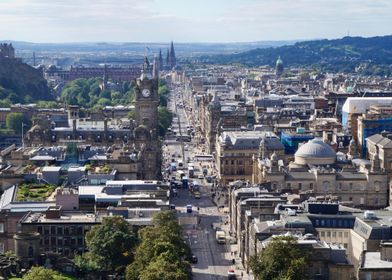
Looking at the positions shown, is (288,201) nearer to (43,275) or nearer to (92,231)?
(92,231)

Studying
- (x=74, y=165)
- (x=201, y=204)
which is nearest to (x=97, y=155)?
(x=74, y=165)

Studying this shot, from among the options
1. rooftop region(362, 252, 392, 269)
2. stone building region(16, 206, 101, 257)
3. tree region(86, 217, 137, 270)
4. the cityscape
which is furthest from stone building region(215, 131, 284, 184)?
rooftop region(362, 252, 392, 269)

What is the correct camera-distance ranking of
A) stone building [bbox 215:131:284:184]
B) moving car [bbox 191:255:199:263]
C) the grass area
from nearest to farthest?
moving car [bbox 191:255:199:263] < the grass area < stone building [bbox 215:131:284:184]

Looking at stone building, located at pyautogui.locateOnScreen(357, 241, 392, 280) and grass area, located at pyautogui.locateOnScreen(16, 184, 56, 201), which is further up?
stone building, located at pyautogui.locateOnScreen(357, 241, 392, 280)

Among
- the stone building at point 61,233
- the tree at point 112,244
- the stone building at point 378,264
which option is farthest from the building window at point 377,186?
the tree at point 112,244

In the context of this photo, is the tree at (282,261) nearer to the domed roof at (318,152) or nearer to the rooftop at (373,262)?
the rooftop at (373,262)

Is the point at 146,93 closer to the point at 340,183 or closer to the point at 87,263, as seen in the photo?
the point at 340,183

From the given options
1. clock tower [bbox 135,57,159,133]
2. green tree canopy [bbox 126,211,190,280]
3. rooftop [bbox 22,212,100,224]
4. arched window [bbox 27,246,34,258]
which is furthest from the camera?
clock tower [bbox 135,57,159,133]

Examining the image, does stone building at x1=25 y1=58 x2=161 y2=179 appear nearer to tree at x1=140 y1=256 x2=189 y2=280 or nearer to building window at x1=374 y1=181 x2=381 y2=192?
building window at x1=374 y1=181 x2=381 y2=192
